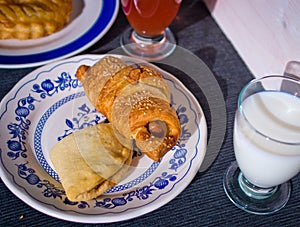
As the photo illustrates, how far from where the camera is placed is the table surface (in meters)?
0.97

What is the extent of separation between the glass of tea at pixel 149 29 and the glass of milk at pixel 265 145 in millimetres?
393

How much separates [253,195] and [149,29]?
0.55 meters

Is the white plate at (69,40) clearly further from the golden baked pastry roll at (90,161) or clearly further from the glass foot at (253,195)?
the glass foot at (253,195)

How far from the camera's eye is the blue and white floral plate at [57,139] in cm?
94

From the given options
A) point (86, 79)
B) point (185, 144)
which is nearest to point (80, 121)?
point (86, 79)

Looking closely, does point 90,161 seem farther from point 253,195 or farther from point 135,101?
point 253,195

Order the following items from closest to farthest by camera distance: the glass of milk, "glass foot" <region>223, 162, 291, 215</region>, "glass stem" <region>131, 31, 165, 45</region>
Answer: the glass of milk < "glass foot" <region>223, 162, 291, 215</region> < "glass stem" <region>131, 31, 165, 45</region>

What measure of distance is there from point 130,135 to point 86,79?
21cm

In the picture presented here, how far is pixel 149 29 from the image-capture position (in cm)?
130

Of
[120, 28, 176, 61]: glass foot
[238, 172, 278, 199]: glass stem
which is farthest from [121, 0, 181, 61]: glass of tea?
[238, 172, 278, 199]: glass stem

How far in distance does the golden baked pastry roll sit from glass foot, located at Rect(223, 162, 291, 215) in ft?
0.76

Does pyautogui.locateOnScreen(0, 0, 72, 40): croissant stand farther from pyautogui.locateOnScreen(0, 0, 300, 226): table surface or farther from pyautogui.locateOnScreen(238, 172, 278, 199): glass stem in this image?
pyautogui.locateOnScreen(238, 172, 278, 199): glass stem

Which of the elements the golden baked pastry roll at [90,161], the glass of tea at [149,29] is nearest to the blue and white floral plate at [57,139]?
the golden baked pastry roll at [90,161]

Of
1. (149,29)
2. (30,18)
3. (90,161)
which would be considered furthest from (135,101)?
(30,18)
